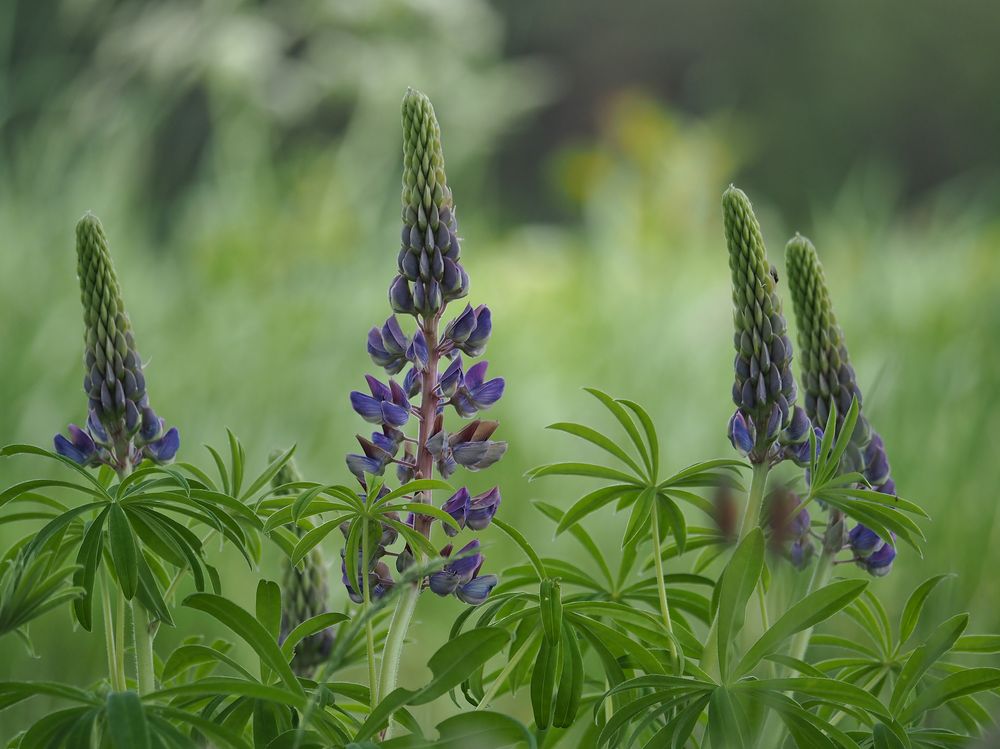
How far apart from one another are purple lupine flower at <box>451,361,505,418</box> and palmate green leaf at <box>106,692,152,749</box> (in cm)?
42

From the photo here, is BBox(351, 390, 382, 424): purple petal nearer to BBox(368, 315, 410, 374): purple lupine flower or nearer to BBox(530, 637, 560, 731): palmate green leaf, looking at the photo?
BBox(368, 315, 410, 374): purple lupine flower

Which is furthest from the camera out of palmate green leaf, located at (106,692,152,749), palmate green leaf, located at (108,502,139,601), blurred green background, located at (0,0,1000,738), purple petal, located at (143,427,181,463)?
blurred green background, located at (0,0,1000,738)

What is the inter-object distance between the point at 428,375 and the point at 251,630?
0.31 meters

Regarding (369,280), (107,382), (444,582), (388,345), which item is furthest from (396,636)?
(369,280)

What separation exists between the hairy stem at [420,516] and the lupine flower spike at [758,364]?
1.01 feet

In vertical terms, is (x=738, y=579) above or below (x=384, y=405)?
below

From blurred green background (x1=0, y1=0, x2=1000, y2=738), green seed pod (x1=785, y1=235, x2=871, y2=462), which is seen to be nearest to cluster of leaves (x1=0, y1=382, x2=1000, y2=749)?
green seed pod (x1=785, y1=235, x2=871, y2=462)

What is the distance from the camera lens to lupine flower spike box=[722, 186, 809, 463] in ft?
3.58

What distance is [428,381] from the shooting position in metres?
1.12

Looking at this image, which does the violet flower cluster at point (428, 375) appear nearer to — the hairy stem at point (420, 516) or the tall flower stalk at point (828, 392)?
the hairy stem at point (420, 516)

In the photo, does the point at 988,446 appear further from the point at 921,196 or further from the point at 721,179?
the point at 921,196

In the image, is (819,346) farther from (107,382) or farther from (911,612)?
(107,382)

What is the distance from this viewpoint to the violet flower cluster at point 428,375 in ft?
3.56

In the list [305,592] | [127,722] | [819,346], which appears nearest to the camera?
[127,722]
